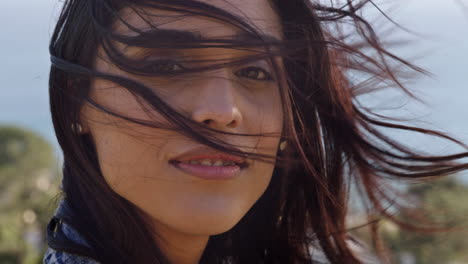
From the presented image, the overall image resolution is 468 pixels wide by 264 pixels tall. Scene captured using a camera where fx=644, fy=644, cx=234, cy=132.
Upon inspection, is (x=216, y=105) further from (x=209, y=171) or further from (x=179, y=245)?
(x=179, y=245)

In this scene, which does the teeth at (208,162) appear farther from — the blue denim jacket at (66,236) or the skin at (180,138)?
the blue denim jacket at (66,236)

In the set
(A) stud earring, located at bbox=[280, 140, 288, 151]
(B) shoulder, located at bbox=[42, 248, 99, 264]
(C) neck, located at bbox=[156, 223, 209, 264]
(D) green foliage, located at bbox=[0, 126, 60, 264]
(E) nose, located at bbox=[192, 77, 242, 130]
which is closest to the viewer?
(E) nose, located at bbox=[192, 77, 242, 130]

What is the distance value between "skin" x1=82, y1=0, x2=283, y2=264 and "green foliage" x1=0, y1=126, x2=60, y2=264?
0.58 metres

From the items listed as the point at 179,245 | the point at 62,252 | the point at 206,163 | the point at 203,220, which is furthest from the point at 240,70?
the point at 62,252

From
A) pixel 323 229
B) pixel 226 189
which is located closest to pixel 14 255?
pixel 323 229

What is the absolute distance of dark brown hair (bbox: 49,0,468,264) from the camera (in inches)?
61.9

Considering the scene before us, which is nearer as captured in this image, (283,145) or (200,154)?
(200,154)

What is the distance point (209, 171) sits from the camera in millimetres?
1554

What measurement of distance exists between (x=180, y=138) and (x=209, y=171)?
0.36 feet

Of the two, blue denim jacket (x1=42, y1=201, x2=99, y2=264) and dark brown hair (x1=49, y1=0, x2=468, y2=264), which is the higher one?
dark brown hair (x1=49, y1=0, x2=468, y2=264)

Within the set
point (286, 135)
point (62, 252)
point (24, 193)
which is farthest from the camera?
point (24, 193)

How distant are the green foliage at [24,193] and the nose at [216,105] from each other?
2.60ft

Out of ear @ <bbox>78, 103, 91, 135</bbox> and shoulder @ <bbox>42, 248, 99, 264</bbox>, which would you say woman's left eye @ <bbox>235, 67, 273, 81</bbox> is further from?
shoulder @ <bbox>42, 248, 99, 264</bbox>

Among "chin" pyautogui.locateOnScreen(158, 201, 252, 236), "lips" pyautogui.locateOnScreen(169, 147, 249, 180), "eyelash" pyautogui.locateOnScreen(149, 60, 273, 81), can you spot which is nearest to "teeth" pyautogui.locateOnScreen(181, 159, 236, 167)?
"lips" pyautogui.locateOnScreen(169, 147, 249, 180)
